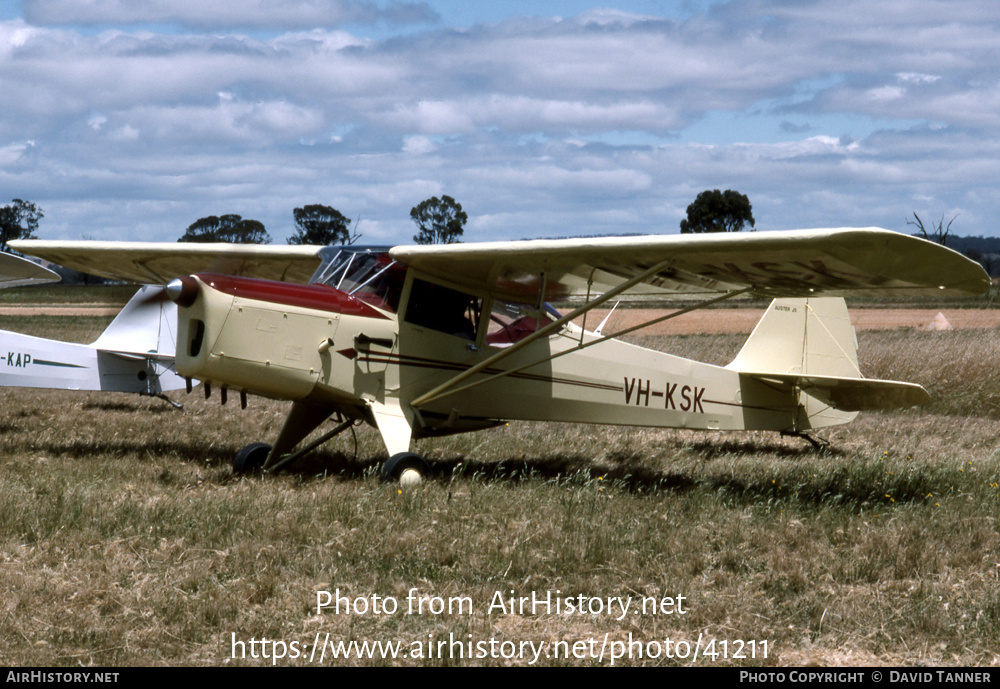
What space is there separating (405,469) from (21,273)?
5943 millimetres

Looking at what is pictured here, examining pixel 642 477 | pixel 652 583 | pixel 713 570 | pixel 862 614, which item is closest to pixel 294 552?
pixel 652 583

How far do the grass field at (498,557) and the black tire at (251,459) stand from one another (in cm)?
40

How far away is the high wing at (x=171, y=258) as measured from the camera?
394 inches

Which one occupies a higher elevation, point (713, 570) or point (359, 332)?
point (359, 332)

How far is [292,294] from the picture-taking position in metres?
7.64

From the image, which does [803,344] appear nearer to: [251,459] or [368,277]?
[368,277]

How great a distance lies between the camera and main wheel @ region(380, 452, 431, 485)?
25.4ft

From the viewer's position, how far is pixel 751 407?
10430 mm

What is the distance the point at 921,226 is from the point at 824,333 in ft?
93.1

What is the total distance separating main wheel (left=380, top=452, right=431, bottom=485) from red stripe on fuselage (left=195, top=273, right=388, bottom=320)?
1297 millimetres

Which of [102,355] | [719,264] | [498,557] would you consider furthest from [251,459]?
[719,264]
